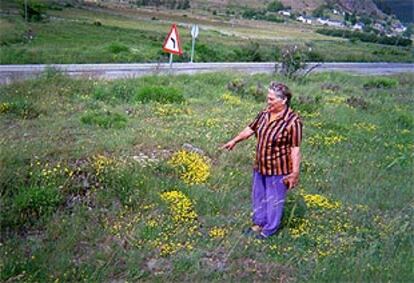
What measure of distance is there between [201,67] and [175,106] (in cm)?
1401

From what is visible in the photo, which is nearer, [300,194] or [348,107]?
[300,194]

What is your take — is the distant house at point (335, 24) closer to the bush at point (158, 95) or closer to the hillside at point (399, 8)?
the hillside at point (399, 8)

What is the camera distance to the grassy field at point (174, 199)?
17.5 feet

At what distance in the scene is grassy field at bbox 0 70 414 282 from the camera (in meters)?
5.34

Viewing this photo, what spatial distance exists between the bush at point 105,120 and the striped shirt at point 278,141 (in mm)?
4737

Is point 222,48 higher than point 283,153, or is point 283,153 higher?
point 283,153

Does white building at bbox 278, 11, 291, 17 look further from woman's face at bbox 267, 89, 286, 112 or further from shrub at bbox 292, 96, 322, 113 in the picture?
woman's face at bbox 267, 89, 286, 112

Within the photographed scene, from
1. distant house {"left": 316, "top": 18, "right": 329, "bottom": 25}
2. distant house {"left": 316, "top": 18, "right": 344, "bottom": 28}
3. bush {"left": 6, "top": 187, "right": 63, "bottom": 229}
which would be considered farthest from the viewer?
distant house {"left": 316, "top": 18, "right": 329, "bottom": 25}

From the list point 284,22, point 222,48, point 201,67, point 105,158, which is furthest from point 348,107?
point 284,22

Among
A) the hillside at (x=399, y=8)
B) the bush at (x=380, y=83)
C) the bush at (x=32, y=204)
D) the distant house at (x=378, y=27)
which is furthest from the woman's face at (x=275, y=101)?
the distant house at (x=378, y=27)

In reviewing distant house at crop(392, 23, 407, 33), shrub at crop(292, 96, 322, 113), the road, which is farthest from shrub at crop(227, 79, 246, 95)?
distant house at crop(392, 23, 407, 33)

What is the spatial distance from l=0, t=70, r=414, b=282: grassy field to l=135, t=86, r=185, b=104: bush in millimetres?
870

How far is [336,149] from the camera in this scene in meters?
10.6

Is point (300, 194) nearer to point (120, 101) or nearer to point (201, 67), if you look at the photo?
point (120, 101)
